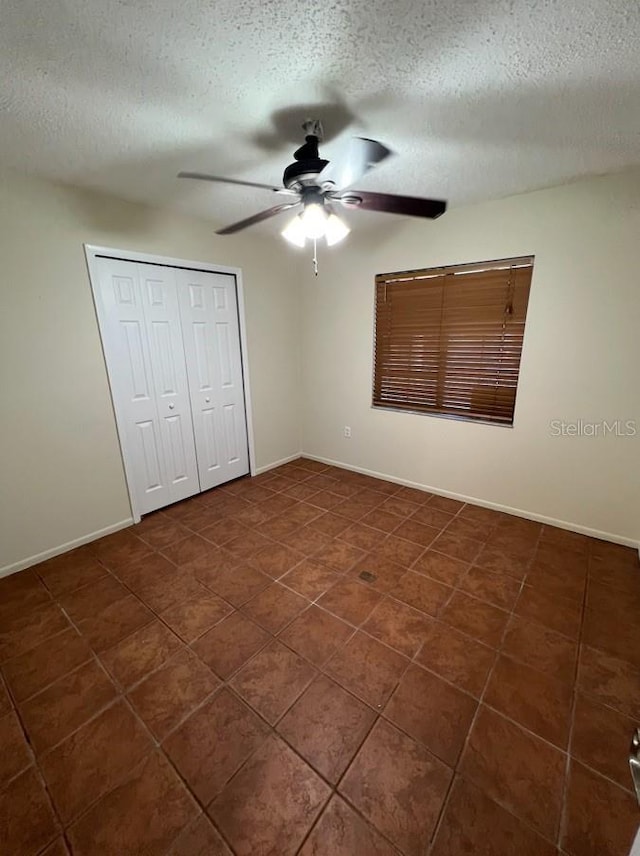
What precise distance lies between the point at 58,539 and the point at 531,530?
3.47 meters

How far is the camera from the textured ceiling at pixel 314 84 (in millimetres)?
1044

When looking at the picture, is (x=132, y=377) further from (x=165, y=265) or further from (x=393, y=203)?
(x=393, y=203)

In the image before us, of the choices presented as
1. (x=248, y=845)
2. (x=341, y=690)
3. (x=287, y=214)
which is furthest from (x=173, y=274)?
(x=248, y=845)

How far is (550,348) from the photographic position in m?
2.40

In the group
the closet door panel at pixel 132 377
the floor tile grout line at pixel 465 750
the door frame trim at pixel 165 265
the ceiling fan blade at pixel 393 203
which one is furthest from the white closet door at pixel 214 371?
the floor tile grout line at pixel 465 750

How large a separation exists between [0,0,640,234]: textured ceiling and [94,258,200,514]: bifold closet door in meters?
0.68

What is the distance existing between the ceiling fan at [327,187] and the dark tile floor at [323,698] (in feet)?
6.62

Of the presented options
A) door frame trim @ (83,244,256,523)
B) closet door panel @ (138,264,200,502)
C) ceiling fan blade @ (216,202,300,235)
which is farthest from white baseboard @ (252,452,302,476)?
ceiling fan blade @ (216,202,300,235)

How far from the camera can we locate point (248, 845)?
1.00 m

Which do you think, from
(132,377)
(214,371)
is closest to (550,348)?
(214,371)

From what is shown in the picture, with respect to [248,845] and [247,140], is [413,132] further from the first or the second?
[248,845]

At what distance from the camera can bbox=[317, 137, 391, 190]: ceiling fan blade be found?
1276 mm

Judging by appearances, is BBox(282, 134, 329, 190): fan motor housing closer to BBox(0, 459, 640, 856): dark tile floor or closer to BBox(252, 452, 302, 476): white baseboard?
BBox(0, 459, 640, 856): dark tile floor

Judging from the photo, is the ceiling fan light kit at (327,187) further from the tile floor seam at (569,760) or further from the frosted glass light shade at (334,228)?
the tile floor seam at (569,760)
